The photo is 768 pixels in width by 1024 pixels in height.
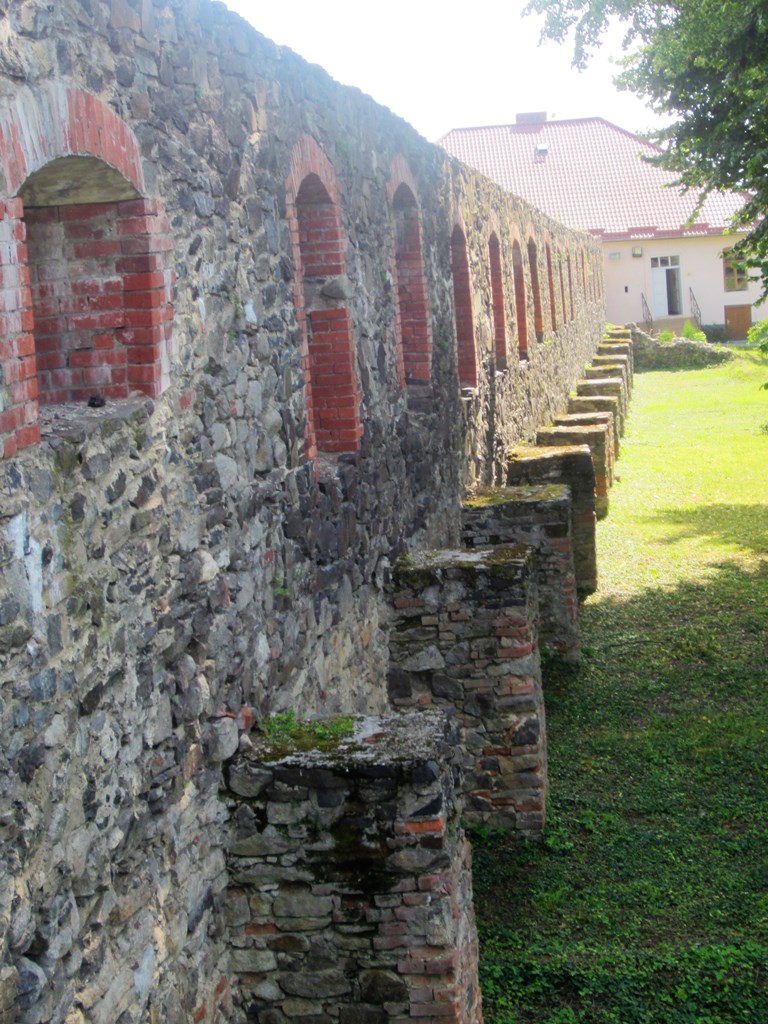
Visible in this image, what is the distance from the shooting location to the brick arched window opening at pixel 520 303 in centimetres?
1554

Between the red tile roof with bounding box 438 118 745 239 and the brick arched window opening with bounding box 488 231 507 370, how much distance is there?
26.5 meters

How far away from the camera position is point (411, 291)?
29.8 ft

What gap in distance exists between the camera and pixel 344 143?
22.4 ft

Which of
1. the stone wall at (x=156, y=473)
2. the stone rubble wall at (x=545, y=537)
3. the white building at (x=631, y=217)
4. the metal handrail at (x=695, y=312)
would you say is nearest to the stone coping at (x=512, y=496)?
the stone rubble wall at (x=545, y=537)

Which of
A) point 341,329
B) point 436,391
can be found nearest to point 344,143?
point 341,329

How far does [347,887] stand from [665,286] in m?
39.4

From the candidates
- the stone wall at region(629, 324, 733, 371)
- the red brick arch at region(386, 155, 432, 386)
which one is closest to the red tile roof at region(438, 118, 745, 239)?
the stone wall at region(629, 324, 733, 371)

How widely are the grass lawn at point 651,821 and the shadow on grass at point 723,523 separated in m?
0.06

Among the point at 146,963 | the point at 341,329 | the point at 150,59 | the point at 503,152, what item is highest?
the point at 503,152

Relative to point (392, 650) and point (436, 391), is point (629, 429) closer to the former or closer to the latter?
point (436, 391)

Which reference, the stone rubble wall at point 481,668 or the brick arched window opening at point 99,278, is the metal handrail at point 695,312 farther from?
the brick arched window opening at point 99,278

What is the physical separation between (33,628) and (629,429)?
72.4 ft

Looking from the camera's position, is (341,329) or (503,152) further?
(503,152)

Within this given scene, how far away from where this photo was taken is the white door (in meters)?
41.3
